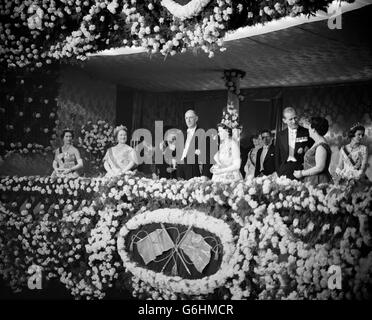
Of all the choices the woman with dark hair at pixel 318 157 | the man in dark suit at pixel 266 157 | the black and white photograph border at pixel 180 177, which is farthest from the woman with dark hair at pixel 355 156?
the woman with dark hair at pixel 318 157

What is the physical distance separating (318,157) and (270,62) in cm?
349

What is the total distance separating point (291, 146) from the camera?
519 centimetres

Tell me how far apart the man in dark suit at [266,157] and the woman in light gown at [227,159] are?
0.98 meters

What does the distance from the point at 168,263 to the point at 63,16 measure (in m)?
3.76

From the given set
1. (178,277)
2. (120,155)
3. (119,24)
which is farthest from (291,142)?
(119,24)

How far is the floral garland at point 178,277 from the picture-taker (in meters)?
4.38

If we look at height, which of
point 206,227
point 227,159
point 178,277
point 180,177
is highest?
point 227,159

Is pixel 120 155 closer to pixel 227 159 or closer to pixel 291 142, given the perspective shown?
pixel 227 159

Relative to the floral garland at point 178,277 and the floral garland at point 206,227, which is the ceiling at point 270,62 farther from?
the floral garland at point 178,277

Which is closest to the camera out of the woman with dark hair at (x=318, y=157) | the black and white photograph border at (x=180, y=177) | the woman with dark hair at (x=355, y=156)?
the black and white photograph border at (x=180, y=177)

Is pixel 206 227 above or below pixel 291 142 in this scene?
below

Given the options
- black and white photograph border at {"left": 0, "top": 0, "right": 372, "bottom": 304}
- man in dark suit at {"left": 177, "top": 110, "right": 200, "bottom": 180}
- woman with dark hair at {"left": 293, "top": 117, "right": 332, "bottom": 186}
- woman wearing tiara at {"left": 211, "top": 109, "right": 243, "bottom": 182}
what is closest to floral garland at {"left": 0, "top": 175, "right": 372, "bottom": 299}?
black and white photograph border at {"left": 0, "top": 0, "right": 372, "bottom": 304}

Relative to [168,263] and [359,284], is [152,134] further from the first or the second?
[359,284]

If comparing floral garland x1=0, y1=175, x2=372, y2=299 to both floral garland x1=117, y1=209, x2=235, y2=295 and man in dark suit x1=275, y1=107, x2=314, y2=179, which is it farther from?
man in dark suit x1=275, y1=107, x2=314, y2=179
